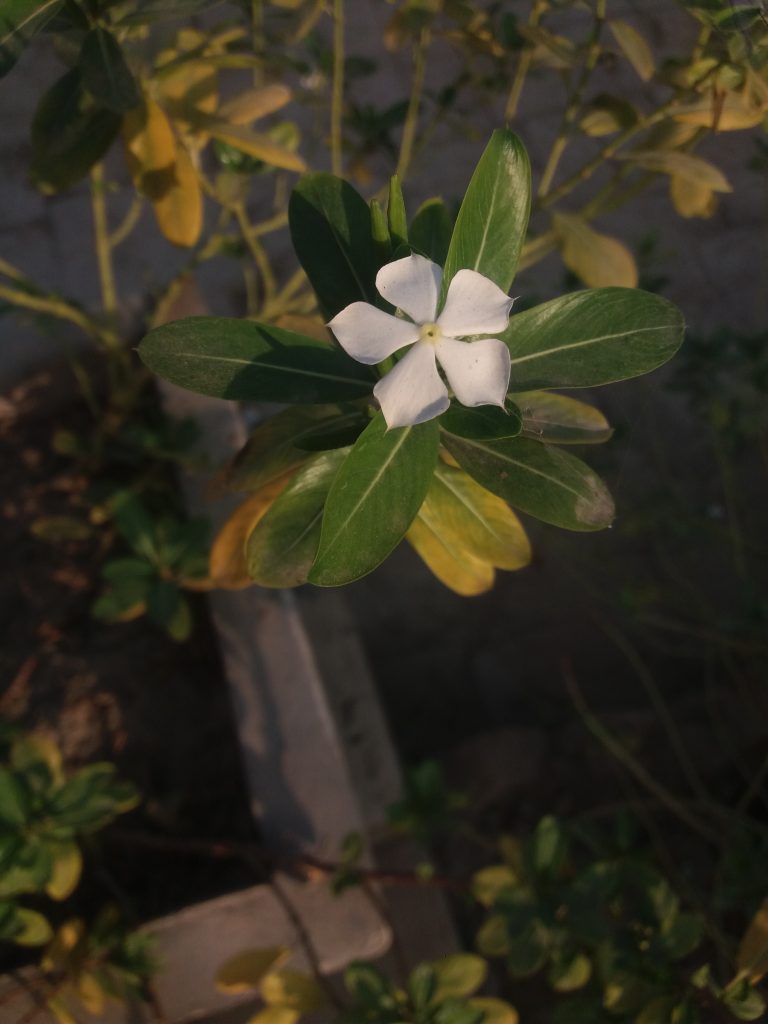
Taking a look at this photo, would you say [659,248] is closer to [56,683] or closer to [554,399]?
[554,399]

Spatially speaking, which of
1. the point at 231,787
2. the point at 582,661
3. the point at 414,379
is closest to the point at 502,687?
the point at 582,661

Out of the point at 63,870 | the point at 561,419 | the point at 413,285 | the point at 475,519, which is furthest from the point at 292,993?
the point at 413,285

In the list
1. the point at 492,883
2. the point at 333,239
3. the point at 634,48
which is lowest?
the point at 492,883

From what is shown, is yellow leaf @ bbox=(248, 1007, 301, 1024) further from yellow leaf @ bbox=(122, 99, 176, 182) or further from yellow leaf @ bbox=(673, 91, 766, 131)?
yellow leaf @ bbox=(673, 91, 766, 131)

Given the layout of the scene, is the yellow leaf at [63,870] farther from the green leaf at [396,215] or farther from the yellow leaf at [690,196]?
the yellow leaf at [690,196]

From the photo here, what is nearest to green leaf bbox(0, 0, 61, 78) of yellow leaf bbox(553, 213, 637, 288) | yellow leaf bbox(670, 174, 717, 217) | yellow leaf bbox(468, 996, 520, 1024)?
yellow leaf bbox(553, 213, 637, 288)

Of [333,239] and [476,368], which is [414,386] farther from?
[333,239]

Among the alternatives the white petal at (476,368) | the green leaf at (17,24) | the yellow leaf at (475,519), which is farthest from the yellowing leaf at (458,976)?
the green leaf at (17,24)
